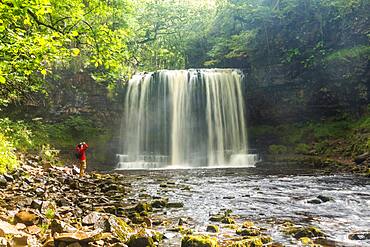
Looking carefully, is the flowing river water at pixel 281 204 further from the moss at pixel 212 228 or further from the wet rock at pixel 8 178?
the wet rock at pixel 8 178

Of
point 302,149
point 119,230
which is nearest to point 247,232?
point 119,230

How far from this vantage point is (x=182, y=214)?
849 cm

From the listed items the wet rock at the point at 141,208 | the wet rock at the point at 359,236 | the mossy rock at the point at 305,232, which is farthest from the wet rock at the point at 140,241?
the wet rock at the point at 359,236

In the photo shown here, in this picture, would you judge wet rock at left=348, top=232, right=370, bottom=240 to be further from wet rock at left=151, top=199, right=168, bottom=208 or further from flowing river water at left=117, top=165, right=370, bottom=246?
wet rock at left=151, top=199, right=168, bottom=208

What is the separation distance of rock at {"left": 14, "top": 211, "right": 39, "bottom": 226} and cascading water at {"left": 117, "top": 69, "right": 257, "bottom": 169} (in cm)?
2146

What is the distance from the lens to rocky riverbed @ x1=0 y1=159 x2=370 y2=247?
17.7ft

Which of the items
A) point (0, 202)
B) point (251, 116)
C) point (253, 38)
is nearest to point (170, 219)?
point (0, 202)

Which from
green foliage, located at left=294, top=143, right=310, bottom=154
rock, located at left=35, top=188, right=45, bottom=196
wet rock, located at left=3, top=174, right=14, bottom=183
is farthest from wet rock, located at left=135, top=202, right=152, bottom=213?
green foliage, located at left=294, top=143, right=310, bottom=154

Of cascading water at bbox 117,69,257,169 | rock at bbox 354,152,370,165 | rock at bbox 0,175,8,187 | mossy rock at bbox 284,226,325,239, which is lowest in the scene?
mossy rock at bbox 284,226,325,239

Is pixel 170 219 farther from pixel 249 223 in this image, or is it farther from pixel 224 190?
pixel 224 190

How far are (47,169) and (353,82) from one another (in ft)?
69.6

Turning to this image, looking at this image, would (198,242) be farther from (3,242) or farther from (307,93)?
(307,93)

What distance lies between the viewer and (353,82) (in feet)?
82.5

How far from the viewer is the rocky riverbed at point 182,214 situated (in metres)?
5.40
